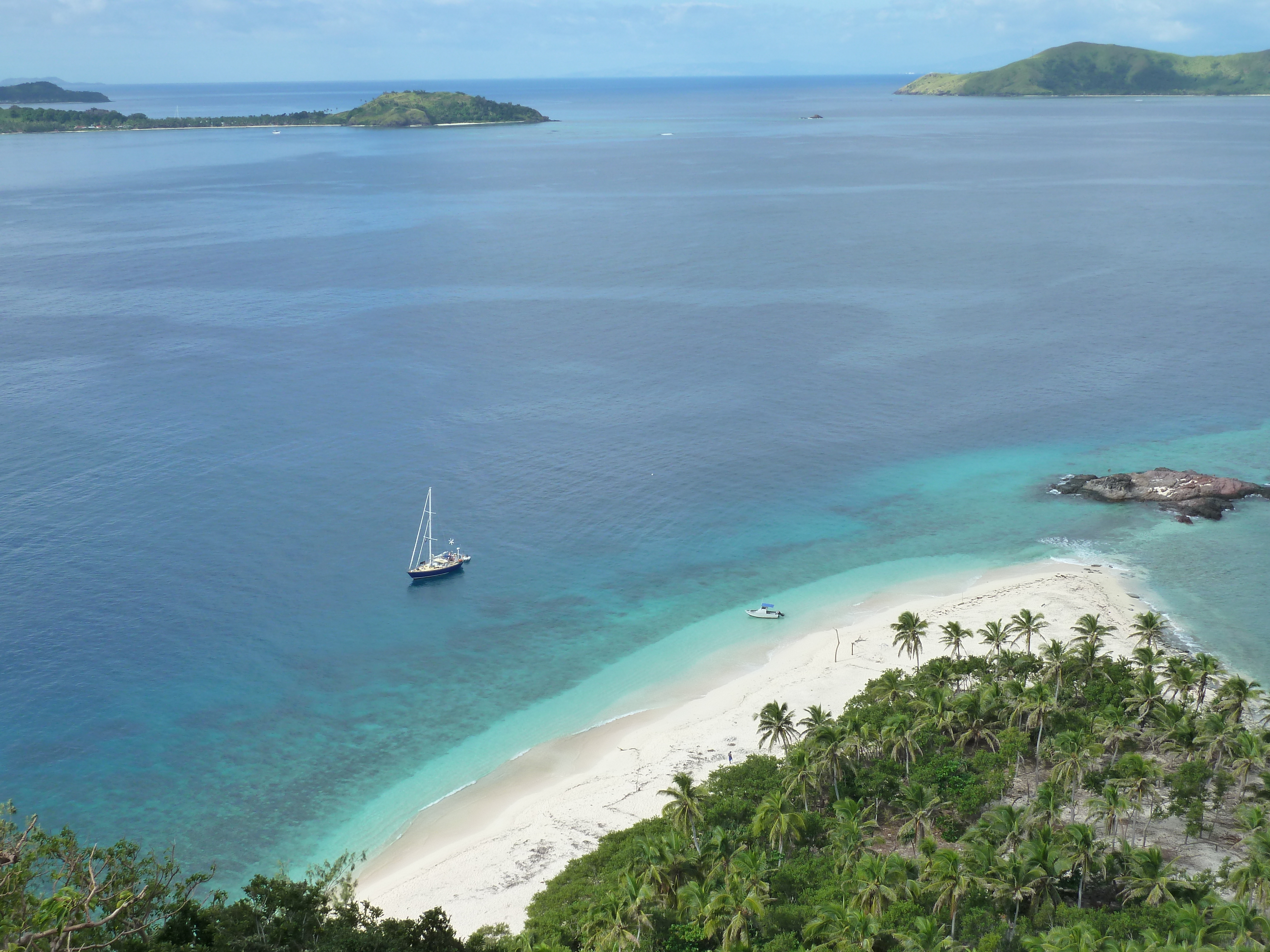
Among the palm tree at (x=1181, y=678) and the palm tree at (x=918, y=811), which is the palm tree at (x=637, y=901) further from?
the palm tree at (x=1181, y=678)

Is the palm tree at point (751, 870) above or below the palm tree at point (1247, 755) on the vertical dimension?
below

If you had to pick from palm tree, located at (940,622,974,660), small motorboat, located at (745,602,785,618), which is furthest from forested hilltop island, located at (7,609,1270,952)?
small motorboat, located at (745,602,785,618)

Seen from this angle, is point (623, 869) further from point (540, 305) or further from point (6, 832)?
point (540, 305)

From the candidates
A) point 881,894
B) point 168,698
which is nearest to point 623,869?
point 881,894

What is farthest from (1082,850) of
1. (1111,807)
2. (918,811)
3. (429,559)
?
(429,559)

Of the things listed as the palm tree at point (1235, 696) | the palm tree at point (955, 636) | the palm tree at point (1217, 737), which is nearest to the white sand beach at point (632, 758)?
the palm tree at point (955, 636)

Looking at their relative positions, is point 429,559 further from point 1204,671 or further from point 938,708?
point 1204,671

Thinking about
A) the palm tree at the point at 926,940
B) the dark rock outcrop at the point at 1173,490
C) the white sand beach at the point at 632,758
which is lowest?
the white sand beach at the point at 632,758
